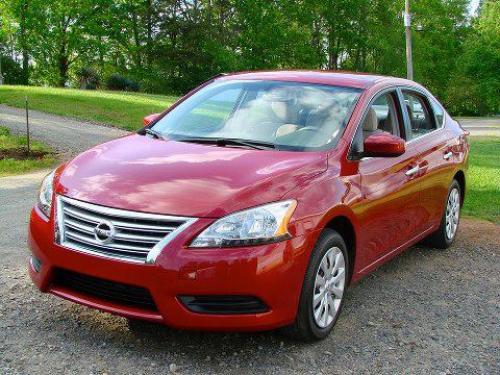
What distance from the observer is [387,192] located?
494cm

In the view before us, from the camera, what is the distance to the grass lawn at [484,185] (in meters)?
8.81

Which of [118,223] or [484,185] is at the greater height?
[118,223]

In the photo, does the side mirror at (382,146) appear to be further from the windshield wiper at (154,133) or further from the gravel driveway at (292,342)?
the windshield wiper at (154,133)

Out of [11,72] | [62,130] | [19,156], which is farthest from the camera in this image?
[11,72]

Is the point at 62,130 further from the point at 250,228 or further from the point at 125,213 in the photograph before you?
the point at 250,228

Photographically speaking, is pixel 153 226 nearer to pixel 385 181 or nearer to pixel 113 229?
pixel 113 229

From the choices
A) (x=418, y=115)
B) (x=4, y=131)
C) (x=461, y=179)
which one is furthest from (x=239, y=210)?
(x=4, y=131)

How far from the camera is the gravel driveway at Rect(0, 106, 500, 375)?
3799 mm

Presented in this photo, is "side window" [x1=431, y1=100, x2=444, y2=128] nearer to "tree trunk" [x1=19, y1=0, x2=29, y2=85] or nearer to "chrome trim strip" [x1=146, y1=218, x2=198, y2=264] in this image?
"chrome trim strip" [x1=146, y1=218, x2=198, y2=264]

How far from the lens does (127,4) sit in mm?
51094

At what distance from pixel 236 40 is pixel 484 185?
43.2 meters

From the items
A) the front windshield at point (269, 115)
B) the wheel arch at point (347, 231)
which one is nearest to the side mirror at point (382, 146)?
the front windshield at point (269, 115)

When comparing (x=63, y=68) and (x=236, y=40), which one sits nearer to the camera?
(x=236, y=40)

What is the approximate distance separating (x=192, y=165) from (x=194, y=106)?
143 cm
